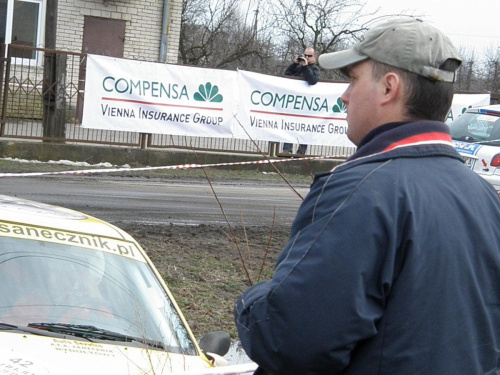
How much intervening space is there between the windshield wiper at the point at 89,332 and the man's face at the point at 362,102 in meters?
2.00

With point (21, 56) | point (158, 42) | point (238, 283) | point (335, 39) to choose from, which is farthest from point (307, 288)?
point (335, 39)

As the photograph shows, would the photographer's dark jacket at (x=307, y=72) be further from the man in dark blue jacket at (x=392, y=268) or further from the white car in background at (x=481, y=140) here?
the man in dark blue jacket at (x=392, y=268)

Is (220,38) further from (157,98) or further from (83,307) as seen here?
(83,307)

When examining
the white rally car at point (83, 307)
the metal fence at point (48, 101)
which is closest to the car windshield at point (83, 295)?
the white rally car at point (83, 307)

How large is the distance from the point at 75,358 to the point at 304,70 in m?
14.8

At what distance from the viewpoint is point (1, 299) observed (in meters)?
3.96

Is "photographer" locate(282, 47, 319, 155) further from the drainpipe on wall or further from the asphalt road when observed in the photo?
the drainpipe on wall

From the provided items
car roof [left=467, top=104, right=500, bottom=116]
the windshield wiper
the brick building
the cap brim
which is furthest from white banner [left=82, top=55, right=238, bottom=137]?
the cap brim

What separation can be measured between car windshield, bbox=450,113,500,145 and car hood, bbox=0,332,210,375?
912 centimetres

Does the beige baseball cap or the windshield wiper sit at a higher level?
the beige baseball cap

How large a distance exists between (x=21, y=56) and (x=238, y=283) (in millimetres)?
8611

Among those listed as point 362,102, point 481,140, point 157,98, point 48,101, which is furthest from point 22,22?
point 362,102

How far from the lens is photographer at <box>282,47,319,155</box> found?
17766 mm

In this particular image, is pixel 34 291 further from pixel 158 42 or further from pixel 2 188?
pixel 158 42
